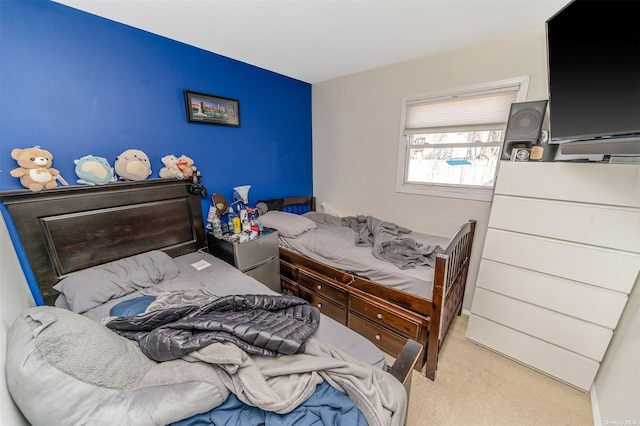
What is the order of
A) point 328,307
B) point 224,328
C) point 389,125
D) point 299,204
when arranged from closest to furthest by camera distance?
point 224,328
point 328,307
point 389,125
point 299,204

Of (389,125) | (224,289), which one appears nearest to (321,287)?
(224,289)

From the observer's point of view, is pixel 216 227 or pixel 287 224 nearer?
pixel 216 227

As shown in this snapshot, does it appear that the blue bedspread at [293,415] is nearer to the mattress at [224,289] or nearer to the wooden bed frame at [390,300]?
the mattress at [224,289]

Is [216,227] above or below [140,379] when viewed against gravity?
above

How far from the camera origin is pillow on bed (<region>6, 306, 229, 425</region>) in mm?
698

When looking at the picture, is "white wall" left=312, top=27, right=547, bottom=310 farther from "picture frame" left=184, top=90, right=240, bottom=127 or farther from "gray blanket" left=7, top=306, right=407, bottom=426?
"gray blanket" left=7, top=306, right=407, bottom=426

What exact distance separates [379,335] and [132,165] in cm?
228

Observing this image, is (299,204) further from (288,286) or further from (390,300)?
(390,300)

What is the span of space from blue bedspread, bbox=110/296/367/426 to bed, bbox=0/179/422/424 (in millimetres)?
31

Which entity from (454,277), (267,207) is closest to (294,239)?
(267,207)

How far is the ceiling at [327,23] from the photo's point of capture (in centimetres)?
149

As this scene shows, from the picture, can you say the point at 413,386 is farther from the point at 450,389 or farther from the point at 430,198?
the point at 430,198

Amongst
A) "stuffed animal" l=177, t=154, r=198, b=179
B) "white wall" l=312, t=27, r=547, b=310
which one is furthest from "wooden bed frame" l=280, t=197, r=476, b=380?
"stuffed animal" l=177, t=154, r=198, b=179

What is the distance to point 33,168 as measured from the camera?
4.55 ft
